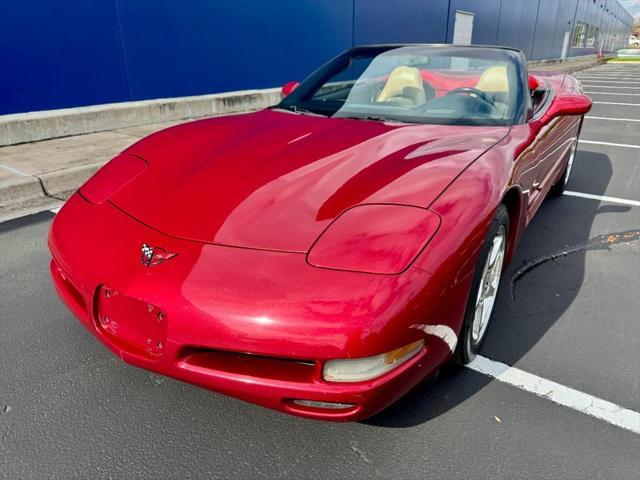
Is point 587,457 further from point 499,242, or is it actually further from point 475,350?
point 499,242

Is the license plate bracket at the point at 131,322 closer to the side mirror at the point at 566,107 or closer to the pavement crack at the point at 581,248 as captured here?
the pavement crack at the point at 581,248

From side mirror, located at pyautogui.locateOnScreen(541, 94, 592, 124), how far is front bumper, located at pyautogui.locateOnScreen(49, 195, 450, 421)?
6.05ft

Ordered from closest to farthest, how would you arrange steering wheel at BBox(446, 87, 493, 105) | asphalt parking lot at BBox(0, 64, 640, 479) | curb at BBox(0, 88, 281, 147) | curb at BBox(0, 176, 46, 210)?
asphalt parking lot at BBox(0, 64, 640, 479), steering wheel at BBox(446, 87, 493, 105), curb at BBox(0, 176, 46, 210), curb at BBox(0, 88, 281, 147)

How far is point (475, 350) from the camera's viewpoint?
207 cm

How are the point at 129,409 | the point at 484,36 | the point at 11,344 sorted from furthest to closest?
the point at 484,36 < the point at 11,344 < the point at 129,409

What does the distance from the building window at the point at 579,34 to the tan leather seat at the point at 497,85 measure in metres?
38.5

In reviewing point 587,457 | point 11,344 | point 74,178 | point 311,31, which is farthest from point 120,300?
point 311,31

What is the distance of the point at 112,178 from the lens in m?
2.14

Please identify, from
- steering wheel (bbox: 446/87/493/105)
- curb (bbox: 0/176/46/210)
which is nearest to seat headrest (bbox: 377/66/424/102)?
steering wheel (bbox: 446/87/493/105)

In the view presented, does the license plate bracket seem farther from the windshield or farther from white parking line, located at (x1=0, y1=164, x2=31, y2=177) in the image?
white parking line, located at (x1=0, y1=164, x2=31, y2=177)

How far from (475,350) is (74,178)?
12.7 feet

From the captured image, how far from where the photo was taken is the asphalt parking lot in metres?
1.58

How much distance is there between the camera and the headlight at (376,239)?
57.2 inches

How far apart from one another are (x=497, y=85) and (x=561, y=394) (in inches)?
70.8
